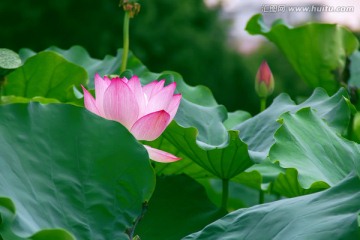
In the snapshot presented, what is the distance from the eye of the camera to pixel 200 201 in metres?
1.01

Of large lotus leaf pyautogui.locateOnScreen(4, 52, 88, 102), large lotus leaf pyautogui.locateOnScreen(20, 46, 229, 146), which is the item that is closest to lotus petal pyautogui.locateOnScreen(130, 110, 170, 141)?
large lotus leaf pyautogui.locateOnScreen(20, 46, 229, 146)

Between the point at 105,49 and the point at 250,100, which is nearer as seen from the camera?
the point at 105,49

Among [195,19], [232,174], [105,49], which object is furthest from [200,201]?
[195,19]

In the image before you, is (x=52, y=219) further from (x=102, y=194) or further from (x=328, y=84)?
(x=328, y=84)

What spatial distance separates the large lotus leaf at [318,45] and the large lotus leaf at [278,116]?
1.31 ft

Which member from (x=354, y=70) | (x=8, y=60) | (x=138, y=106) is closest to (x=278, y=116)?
(x=138, y=106)

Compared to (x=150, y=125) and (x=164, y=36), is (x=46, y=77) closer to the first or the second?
(x=150, y=125)

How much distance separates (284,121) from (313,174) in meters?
0.08

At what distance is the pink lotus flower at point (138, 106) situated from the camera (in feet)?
2.68

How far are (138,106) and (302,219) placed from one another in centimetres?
26

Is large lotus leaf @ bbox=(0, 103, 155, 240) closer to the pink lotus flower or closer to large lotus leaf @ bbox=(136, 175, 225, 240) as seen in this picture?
the pink lotus flower

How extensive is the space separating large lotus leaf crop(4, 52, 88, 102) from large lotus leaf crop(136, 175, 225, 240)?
34 centimetres

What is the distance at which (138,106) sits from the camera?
0.83m

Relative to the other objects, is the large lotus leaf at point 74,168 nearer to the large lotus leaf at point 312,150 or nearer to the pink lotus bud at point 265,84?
the large lotus leaf at point 312,150
